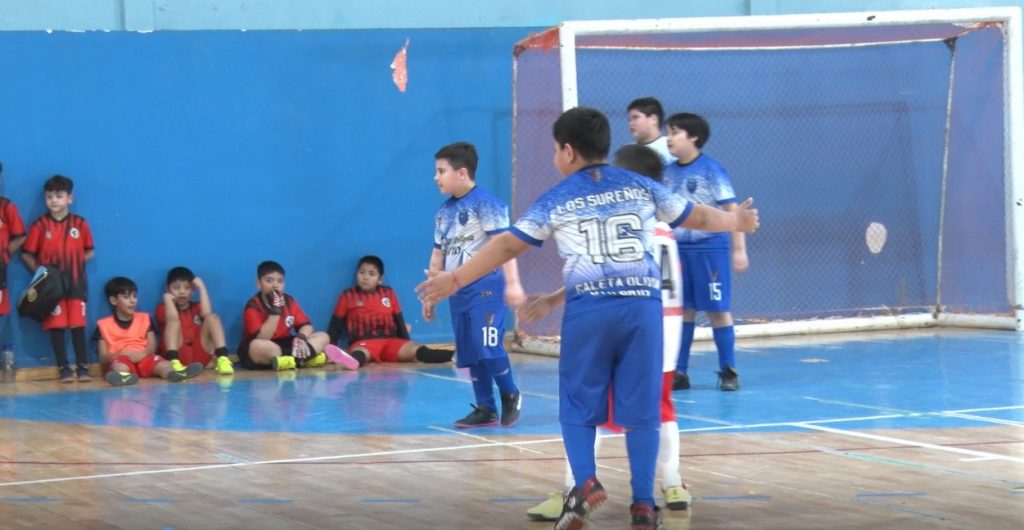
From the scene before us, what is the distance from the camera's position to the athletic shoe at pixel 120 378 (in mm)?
12305

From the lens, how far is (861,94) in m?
15.6

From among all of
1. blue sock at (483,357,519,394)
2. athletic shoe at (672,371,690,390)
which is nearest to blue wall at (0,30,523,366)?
athletic shoe at (672,371,690,390)

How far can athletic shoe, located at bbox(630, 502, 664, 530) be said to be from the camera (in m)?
6.06

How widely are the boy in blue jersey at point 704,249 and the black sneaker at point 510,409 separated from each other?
174 cm

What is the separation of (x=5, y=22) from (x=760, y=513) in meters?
10.6

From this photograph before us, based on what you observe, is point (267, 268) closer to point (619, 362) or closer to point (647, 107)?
point (647, 107)

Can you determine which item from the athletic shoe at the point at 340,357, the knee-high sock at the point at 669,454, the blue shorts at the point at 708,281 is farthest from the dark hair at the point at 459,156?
the athletic shoe at the point at 340,357

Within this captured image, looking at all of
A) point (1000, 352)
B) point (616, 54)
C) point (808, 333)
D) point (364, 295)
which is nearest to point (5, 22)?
point (364, 295)

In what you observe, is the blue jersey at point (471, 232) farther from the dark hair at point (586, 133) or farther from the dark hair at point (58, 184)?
the dark hair at point (58, 184)

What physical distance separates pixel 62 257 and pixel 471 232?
5004 millimetres

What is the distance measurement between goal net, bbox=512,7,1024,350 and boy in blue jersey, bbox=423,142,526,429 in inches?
185

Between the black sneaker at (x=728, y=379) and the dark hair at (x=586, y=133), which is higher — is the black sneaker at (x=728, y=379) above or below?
below

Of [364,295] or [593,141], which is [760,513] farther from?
[364,295]

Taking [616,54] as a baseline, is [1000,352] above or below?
below
